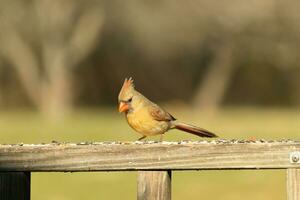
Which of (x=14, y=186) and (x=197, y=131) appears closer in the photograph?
(x=14, y=186)

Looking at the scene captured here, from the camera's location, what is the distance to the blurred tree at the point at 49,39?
3519 cm

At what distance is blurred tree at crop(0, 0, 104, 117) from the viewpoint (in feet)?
115

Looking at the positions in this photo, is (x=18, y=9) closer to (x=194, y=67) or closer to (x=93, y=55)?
(x=93, y=55)

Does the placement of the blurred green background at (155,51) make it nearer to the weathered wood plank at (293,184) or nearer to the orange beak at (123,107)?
the orange beak at (123,107)

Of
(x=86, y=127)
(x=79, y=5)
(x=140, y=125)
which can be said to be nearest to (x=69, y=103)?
(x=79, y=5)

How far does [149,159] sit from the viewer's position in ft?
8.77

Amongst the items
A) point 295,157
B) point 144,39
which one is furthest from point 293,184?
point 144,39

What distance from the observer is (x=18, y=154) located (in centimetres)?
273

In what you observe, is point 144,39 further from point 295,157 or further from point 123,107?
point 295,157

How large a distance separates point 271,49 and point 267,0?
209 cm

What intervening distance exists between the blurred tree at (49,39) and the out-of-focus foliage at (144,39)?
36mm

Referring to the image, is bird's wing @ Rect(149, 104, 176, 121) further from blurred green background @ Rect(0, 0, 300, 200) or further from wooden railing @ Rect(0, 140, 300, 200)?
blurred green background @ Rect(0, 0, 300, 200)

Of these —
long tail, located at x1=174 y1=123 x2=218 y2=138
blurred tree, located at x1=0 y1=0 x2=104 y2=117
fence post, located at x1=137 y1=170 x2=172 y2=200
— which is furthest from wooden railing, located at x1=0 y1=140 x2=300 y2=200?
blurred tree, located at x1=0 y1=0 x2=104 y2=117

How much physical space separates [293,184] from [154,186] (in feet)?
1.20
